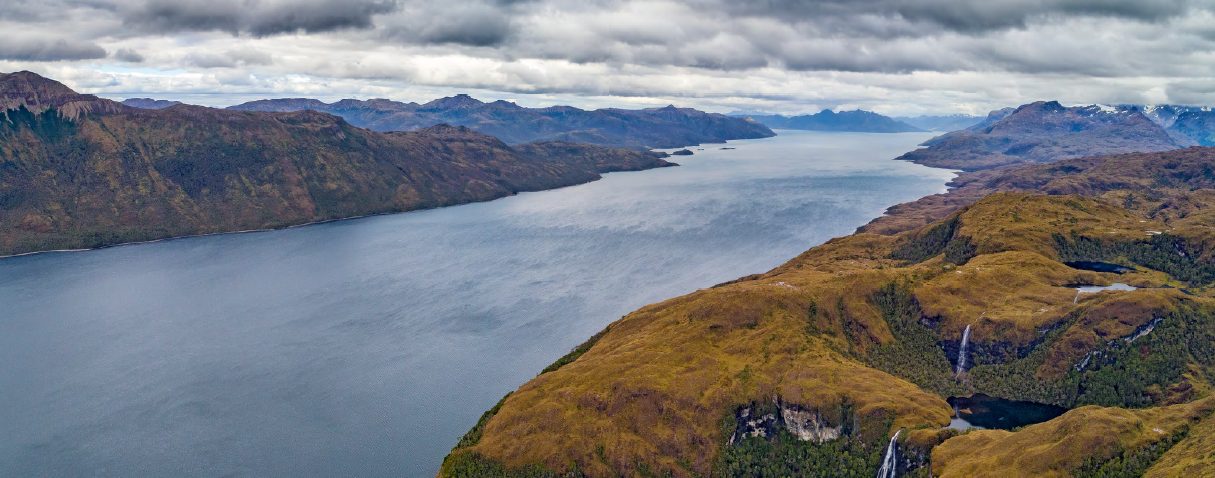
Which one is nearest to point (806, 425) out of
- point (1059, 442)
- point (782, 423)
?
point (782, 423)

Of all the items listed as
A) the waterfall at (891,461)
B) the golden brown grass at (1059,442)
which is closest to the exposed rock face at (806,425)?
the waterfall at (891,461)

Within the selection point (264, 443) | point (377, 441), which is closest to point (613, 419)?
point (377, 441)

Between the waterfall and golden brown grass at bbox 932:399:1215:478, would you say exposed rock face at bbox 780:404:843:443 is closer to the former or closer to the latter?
the waterfall

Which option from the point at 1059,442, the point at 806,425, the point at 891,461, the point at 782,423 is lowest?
the point at 891,461

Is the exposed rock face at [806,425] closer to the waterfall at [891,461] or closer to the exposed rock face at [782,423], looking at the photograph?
the exposed rock face at [782,423]

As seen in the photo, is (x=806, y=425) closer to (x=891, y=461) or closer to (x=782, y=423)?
(x=782, y=423)

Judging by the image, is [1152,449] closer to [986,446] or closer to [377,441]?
[986,446]

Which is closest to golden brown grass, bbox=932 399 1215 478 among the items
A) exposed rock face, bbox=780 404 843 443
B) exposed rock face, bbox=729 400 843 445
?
exposed rock face, bbox=780 404 843 443

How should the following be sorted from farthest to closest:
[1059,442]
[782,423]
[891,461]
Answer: [782,423]
[891,461]
[1059,442]
